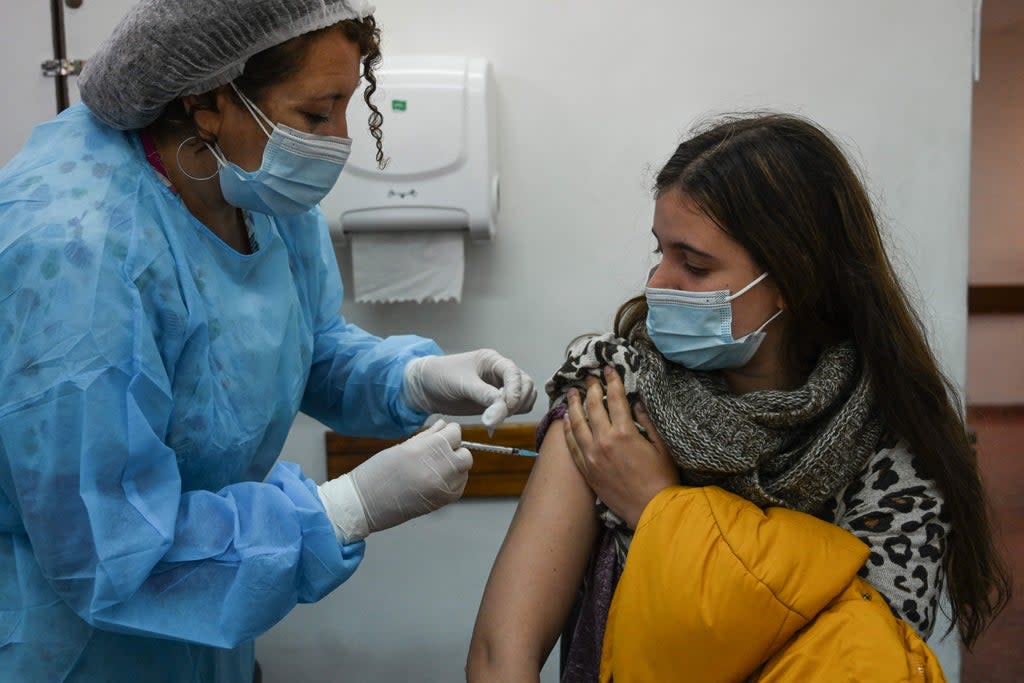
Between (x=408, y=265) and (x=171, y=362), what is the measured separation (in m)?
0.89

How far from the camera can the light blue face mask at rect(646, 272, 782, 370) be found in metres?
1.30

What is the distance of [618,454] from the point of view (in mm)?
1269

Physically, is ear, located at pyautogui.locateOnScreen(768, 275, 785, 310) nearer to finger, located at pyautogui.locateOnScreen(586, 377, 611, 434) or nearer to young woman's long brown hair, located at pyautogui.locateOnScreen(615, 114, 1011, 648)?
young woman's long brown hair, located at pyautogui.locateOnScreen(615, 114, 1011, 648)

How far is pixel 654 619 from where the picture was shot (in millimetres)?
1125

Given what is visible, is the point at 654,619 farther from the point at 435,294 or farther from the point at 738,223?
the point at 435,294

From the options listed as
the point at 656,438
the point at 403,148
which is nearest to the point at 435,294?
the point at 403,148

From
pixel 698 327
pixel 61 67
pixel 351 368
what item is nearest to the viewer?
pixel 698 327

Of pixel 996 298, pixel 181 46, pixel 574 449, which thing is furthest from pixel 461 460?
pixel 996 298

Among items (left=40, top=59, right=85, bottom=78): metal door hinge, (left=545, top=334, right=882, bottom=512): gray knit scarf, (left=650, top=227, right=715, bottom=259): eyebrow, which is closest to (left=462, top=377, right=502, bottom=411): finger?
(left=545, top=334, right=882, bottom=512): gray knit scarf

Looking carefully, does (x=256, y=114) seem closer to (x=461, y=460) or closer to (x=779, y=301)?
(x=461, y=460)

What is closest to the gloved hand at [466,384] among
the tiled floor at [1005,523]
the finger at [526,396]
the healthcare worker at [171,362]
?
the finger at [526,396]

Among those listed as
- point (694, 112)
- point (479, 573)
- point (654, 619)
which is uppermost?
point (694, 112)

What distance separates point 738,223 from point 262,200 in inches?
24.6

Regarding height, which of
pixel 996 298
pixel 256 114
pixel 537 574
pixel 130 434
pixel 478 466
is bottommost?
pixel 996 298
